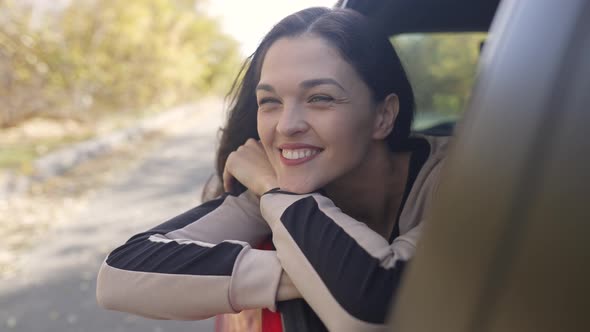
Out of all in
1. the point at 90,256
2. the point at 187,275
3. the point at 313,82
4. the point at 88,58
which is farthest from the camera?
the point at 88,58

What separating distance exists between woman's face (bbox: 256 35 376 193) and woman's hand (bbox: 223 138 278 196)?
8 cm

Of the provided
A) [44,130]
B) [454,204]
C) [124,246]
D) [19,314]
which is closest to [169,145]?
[44,130]

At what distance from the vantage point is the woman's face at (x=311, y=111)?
1512 millimetres

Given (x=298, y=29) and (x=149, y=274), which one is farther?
(x=298, y=29)

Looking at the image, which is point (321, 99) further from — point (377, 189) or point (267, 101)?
point (377, 189)

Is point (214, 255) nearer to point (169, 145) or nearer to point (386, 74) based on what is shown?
point (386, 74)

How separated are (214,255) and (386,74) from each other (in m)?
0.81

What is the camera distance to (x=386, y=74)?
1.70 meters

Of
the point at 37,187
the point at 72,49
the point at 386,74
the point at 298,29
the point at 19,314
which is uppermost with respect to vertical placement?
the point at 72,49

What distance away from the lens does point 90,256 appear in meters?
4.68

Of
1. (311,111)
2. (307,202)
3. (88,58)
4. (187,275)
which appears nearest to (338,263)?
(307,202)

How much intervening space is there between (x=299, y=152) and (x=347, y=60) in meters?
0.32

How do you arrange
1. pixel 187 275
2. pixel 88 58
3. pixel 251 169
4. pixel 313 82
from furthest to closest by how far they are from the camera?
pixel 88 58, pixel 251 169, pixel 313 82, pixel 187 275

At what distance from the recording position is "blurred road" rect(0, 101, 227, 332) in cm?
353
